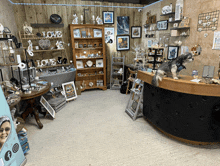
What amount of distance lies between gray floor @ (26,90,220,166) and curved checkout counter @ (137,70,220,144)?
0.20 m

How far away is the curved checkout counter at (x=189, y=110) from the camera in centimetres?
216

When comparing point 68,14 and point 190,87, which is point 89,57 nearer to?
point 68,14

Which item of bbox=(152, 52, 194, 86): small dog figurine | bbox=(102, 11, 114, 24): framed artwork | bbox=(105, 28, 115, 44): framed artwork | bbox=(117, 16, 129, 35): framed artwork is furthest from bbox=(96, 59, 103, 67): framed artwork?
bbox=(152, 52, 194, 86): small dog figurine

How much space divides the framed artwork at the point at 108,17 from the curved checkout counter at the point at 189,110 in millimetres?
3179

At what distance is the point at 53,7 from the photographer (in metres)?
4.50

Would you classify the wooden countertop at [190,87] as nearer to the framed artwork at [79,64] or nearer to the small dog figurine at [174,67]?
the small dog figurine at [174,67]

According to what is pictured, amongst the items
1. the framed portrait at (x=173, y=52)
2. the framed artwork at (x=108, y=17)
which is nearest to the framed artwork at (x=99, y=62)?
the framed artwork at (x=108, y=17)

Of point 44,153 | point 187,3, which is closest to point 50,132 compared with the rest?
point 44,153

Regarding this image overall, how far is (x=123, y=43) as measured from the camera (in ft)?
17.8

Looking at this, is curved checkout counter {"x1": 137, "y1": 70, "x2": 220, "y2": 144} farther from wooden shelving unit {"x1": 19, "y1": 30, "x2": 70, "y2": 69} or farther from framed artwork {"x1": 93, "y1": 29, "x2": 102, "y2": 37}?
Result: wooden shelving unit {"x1": 19, "y1": 30, "x2": 70, "y2": 69}

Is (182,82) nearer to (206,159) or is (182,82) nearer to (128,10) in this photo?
(206,159)

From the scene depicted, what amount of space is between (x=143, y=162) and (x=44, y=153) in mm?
1537

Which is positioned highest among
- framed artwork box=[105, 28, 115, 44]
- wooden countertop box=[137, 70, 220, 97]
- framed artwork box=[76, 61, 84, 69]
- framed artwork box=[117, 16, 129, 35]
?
framed artwork box=[117, 16, 129, 35]

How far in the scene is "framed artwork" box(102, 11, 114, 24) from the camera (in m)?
5.01
